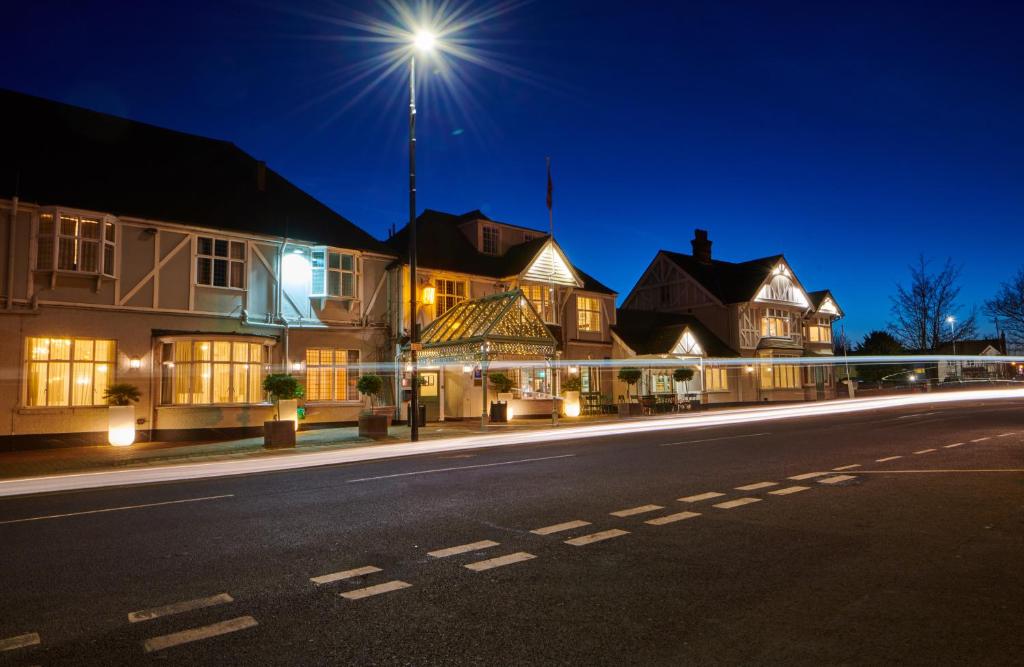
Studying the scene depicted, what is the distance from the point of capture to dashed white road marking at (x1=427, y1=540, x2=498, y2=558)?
21.0 ft

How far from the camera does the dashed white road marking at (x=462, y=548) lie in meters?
6.40

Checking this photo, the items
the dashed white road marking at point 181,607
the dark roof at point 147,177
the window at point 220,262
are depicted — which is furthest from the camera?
the window at point 220,262

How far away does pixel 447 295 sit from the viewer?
3117cm

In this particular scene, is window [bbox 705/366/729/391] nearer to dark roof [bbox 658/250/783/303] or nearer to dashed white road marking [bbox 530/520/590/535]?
dark roof [bbox 658/250/783/303]

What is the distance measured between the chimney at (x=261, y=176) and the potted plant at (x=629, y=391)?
19.3 metres

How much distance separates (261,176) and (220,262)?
17.1ft

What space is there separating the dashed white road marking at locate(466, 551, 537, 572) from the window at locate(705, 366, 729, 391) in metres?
39.2

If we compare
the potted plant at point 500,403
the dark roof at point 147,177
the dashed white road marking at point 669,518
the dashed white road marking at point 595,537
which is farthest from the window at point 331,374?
the dashed white road marking at point 595,537

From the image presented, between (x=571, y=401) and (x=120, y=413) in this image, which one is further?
(x=571, y=401)

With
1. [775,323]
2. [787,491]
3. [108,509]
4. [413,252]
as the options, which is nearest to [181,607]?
[108,509]

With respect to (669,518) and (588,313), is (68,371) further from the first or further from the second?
(588,313)

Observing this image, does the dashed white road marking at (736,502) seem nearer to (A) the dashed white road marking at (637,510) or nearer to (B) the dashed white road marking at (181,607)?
(A) the dashed white road marking at (637,510)

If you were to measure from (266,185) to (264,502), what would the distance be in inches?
836

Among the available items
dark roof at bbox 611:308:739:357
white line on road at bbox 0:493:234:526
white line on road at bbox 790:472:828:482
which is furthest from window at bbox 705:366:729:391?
white line on road at bbox 0:493:234:526
